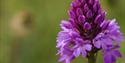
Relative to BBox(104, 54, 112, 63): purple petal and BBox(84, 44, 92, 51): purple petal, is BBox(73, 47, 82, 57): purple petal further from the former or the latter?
BBox(104, 54, 112, 63): purple petal

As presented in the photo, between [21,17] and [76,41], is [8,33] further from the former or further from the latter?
[76,41]

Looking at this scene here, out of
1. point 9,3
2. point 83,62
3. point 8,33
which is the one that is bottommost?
point 83,62

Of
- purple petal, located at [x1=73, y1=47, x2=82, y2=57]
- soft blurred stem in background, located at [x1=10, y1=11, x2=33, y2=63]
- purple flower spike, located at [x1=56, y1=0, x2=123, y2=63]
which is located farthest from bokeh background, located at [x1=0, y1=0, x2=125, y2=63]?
purple petal, located at [x1=73, y1=47, x2=82, y2=57]

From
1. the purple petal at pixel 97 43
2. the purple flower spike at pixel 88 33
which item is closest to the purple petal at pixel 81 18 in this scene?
the purple flower spike at pixel 88 33

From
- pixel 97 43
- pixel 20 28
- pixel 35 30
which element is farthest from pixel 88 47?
pixel 35 30

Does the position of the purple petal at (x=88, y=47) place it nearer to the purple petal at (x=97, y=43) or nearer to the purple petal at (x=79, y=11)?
the purple petal at (x=97, y=43)

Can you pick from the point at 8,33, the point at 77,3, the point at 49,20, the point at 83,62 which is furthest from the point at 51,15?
the point at 77,3
